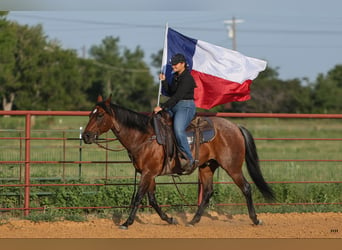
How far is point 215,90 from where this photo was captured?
10.2 meters

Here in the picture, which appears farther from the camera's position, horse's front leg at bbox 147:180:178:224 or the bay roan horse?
horse's front leg at bbox 147:180:178:224

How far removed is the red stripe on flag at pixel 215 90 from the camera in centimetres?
A: 1011

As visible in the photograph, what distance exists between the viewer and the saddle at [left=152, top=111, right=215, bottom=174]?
9297 millimetres

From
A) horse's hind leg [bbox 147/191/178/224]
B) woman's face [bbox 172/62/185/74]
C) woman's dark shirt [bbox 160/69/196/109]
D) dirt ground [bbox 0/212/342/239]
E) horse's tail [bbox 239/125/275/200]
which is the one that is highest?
woman's face [bbox 172/62/185/74]

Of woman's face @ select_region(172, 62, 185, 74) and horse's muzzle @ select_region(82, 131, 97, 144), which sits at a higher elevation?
woman's face @ select_region(172, 62, 185, 74)

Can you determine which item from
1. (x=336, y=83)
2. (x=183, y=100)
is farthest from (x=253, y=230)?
(x=336, y=83)

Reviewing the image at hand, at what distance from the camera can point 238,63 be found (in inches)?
397

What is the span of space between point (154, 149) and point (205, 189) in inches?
48.6

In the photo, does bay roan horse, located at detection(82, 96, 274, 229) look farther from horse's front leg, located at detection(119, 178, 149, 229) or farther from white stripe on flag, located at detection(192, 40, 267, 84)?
white stripe on flag, located at detection(192, 40, 267, 84)

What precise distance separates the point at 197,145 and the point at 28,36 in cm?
4172

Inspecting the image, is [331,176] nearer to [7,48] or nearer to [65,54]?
[7,48]

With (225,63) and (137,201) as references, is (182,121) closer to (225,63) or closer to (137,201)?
(137,201)

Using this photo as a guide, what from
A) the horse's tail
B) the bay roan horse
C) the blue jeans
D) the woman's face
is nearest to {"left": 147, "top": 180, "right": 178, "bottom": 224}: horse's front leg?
the bay roan horse

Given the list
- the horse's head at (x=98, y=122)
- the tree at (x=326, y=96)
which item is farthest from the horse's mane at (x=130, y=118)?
the tree at (x=326, y=96)
